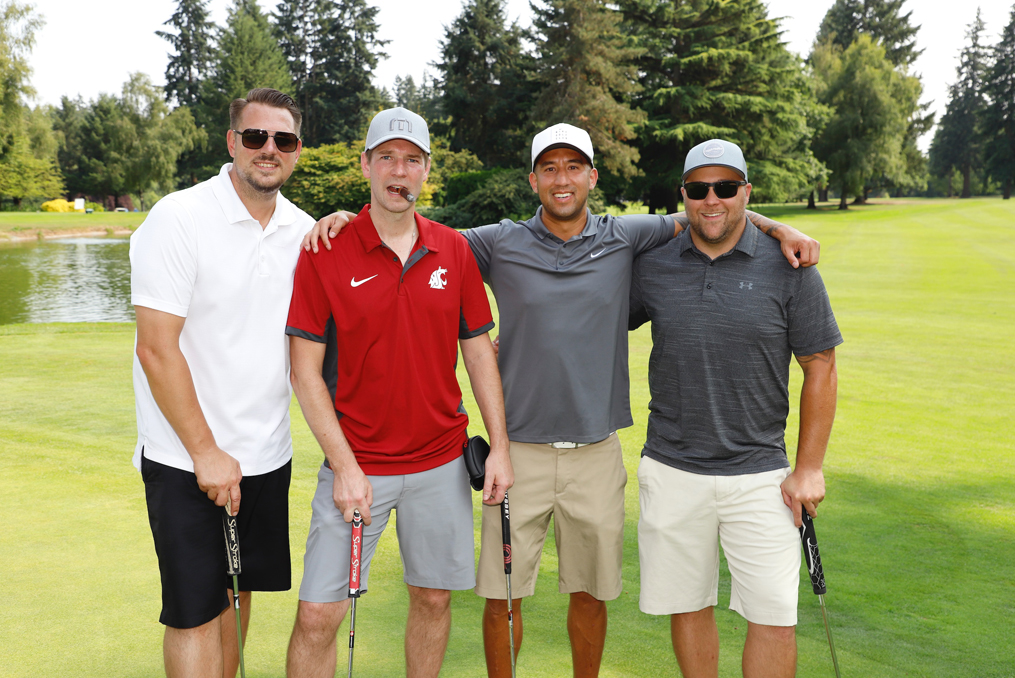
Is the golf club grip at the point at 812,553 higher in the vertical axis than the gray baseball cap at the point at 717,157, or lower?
lower

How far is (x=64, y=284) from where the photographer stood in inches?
878

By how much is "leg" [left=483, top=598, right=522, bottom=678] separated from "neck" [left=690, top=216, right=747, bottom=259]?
164 cm

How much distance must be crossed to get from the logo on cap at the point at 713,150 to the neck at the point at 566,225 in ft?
1.76

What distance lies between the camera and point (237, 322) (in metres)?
2.77

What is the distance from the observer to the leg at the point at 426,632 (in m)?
2.94

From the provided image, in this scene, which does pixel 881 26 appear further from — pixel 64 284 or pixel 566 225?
pixel 566 225

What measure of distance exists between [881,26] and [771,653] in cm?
7753

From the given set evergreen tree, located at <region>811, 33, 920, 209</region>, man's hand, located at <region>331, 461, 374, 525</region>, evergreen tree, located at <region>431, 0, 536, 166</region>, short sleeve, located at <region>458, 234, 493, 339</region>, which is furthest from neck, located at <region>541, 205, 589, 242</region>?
evergreen tree, located at <region>811, 33, 920, 209</region>

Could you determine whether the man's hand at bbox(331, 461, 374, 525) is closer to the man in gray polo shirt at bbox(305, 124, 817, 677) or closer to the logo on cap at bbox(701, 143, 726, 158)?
the man in gray polo shirt at bbox(305, 124, 817, 677)

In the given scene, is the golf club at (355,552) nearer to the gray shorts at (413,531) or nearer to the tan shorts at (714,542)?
the gray shorts at (413,531)

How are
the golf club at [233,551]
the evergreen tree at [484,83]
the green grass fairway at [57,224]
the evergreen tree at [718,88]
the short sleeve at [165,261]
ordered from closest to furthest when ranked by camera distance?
the short sleeve at [165,261]
the golf club at [233,551]
the evergreen tree at [718,88]
the green grass fairway at [57,224]
the evergreen tree at [484,83]

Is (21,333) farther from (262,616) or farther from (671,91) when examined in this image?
(671,91)

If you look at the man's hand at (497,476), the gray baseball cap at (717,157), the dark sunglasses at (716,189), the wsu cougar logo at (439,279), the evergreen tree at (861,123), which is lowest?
the man's hand at (497,476)

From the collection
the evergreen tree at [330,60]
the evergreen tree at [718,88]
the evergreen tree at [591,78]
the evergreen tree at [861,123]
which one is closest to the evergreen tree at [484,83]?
the evergreen tree at [591,78]
